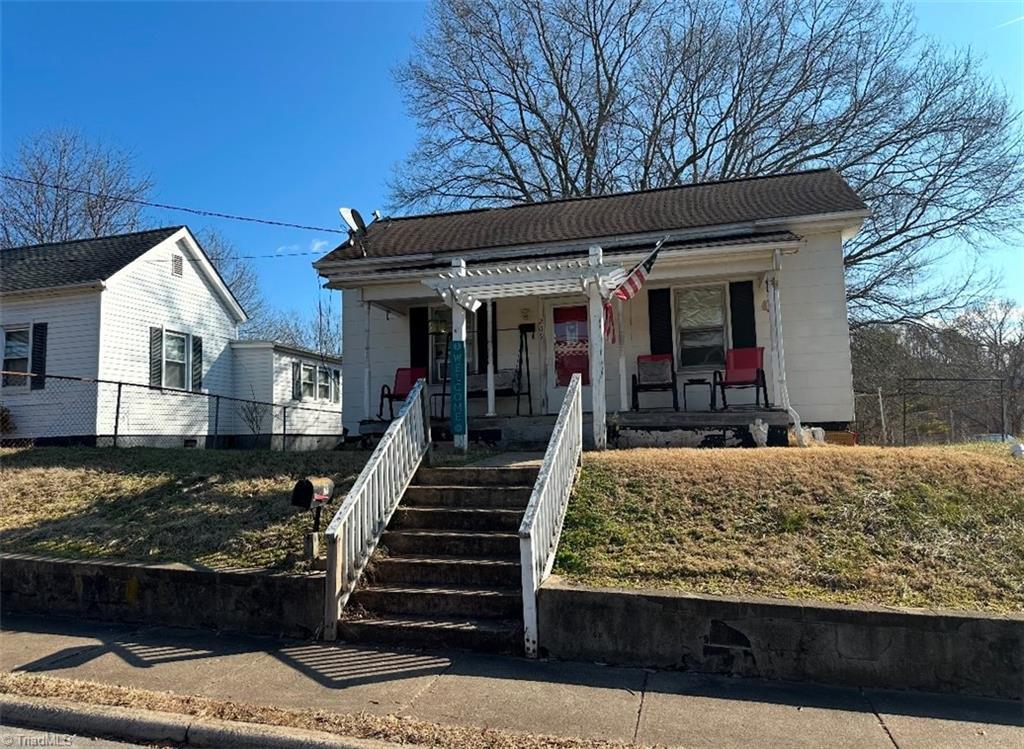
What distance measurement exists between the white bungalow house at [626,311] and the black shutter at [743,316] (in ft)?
0.06

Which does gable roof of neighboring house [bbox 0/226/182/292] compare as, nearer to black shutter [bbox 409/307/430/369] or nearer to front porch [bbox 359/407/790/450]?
black shutter [bbox 409/307/430/369]

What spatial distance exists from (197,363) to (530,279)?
13.0m

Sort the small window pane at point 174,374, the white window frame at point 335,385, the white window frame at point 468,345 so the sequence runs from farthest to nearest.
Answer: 1. the white window frame at point 335,385
2. the small window pane at point 174,374
3. the white window frame at point 468,345

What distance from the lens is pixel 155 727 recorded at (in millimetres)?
3930

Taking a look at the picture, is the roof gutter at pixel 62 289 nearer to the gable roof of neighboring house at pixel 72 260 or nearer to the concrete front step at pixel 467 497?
the gable roof of neighboring house at pixel 72 260

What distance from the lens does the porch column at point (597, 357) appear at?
8.73m

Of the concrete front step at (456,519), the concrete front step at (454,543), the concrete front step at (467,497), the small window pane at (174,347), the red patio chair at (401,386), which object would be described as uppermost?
the small window pane at (174,347)

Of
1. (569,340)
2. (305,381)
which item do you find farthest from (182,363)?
(569,340)

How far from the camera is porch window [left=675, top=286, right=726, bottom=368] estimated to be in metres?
11.4

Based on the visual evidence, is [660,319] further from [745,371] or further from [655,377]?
[745,371]

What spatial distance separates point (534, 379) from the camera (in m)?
12.0

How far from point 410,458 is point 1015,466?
6283mm

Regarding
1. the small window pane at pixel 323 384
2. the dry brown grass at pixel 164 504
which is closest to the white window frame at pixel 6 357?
the dry brown grass at pixel 164 504

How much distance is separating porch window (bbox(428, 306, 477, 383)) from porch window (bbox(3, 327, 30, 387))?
10.4 metres
